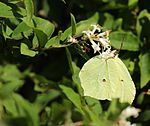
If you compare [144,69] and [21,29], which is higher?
[21,29]

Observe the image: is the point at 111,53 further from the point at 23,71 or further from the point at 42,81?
the point at 23,71

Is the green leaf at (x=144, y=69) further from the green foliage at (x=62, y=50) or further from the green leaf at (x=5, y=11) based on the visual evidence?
the green leaf at (x=5, y=11)

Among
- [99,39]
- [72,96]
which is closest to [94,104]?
[72,96]

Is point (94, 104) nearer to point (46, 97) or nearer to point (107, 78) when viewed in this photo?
point (107, 78)

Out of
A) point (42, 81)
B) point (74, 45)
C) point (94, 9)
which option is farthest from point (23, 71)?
point (74, 45)

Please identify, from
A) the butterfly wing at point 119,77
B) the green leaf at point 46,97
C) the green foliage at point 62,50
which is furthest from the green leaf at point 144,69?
the green leaf at point 46,97

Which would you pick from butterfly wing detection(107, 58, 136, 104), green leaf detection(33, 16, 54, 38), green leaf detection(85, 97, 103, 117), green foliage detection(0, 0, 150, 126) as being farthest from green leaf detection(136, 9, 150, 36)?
green leaf detection(33, 16, 54, 38)

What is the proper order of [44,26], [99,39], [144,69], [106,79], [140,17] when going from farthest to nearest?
[140,17], [144,69], [106,79], [99,39], [44,26]
